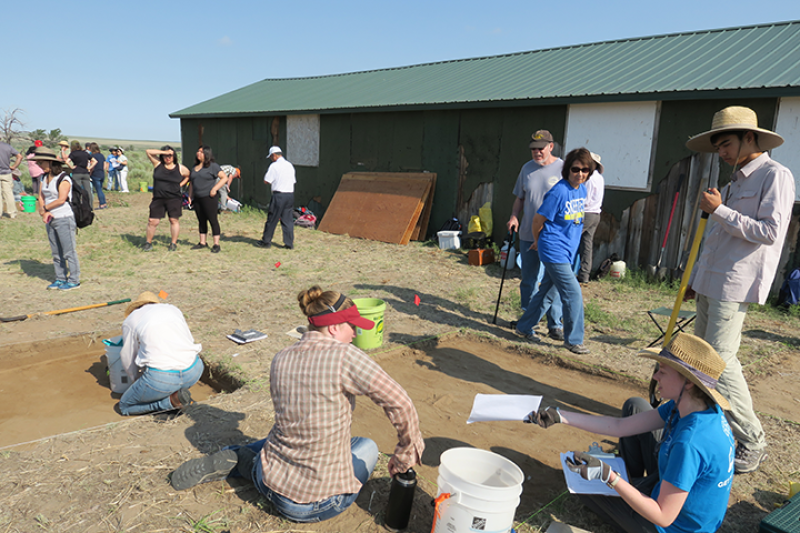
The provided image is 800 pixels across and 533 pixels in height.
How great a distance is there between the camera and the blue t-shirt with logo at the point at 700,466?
7.31 ft

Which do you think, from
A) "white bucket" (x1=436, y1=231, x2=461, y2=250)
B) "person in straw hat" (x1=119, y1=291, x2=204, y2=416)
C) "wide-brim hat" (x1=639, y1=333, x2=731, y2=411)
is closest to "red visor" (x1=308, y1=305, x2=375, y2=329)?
"wide-brim hat" (x1=639, y1=333, x2=731, y2=411)

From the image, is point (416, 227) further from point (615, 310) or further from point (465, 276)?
point (615, 310)

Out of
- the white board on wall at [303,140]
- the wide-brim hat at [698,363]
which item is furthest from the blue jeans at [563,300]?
the white board on wall at [303,140]

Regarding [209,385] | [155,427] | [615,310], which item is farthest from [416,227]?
[155,427]

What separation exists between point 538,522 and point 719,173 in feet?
23.2

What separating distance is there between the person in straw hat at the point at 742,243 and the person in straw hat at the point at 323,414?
7.01 feet

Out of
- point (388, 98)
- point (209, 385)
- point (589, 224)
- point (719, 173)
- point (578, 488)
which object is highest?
point (388, 98)

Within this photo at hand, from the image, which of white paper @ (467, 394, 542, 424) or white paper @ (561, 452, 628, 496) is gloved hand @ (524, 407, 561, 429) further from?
white paper @ (561, 452, 628, 496)

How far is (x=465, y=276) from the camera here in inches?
362

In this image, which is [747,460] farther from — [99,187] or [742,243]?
[99,187]

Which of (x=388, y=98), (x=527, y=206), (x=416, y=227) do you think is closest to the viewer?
(x=527, y=206)

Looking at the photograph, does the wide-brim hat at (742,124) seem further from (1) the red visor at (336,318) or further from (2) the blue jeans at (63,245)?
(2) the blue jeans at (63,245)

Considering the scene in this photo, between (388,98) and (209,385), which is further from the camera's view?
(388,98)

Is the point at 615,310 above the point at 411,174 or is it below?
below
